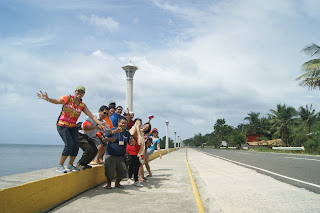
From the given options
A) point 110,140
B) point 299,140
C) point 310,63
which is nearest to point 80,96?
point 110,140

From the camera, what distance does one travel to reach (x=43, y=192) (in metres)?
3.81

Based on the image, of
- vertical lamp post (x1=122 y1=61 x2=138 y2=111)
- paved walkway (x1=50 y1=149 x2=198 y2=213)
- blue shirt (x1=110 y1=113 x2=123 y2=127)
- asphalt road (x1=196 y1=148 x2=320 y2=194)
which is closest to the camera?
paved walkway (x1=50 y1=149 x2=198 y2=213)

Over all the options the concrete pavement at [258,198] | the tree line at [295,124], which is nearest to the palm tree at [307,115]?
the tree line at [295,124]

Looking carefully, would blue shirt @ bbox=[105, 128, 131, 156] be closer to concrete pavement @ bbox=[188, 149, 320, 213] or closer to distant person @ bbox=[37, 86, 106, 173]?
distant person @ bbox=[37, 86, 106, 173]

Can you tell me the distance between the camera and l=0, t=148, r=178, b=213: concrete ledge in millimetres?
3120

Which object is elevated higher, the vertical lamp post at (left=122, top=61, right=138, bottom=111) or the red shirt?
the vertical lamp post at (left=122, top=61, right=138, bottom=111)

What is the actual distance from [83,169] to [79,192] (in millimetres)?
489

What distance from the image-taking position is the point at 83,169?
5449mm

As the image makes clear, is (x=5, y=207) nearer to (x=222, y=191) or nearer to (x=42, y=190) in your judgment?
(x=42, y=190)

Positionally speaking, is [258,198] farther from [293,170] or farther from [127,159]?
[293,170]

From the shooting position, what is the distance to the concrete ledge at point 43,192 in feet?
10.2

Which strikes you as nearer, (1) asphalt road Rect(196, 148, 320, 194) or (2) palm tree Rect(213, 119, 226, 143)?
(1) asphalt road Rect(196, 148, 320, 194)

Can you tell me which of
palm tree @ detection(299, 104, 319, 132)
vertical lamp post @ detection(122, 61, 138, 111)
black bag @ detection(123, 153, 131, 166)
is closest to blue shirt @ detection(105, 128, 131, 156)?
black bag @ detection(123, 153, 131, 166)

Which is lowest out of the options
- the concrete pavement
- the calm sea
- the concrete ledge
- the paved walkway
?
the calm sea
